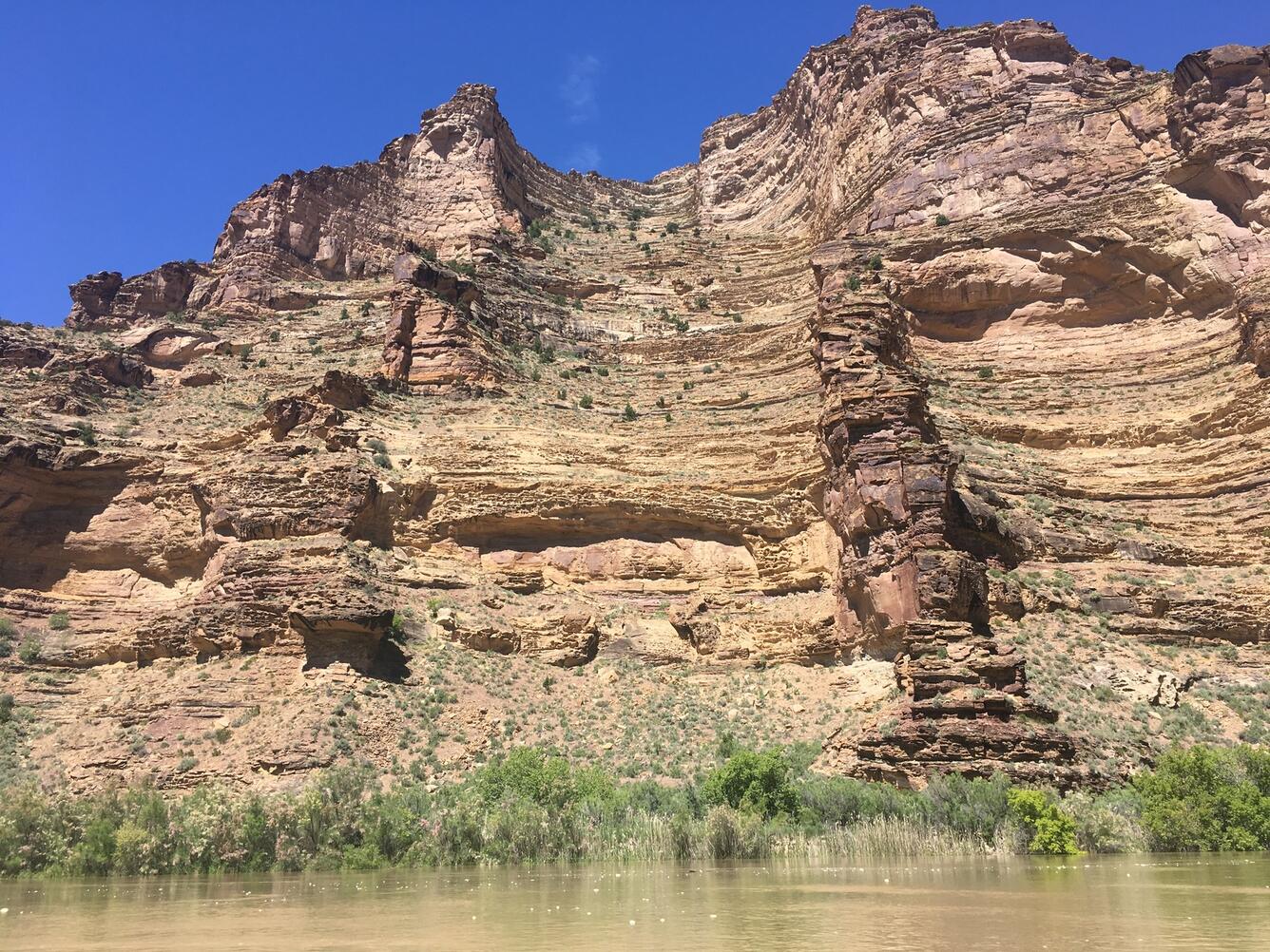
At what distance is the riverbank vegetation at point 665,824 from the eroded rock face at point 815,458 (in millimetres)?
2746

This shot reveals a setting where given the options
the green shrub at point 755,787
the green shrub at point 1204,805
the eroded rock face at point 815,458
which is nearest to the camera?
the green shrub at point 1204,805

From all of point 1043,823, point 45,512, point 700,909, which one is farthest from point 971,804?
point 45,512

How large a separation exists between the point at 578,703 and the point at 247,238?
191ft

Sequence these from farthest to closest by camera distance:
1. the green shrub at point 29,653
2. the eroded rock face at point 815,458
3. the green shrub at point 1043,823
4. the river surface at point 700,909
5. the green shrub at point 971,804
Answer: the green shrub at point 29,653 < the eroded rock face at point 815,458 < the green shrub at point 971,804 < the green shrub at point 1043,823 < the river surface at point 700,909

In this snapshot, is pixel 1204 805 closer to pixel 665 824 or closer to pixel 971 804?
pixel 971 804

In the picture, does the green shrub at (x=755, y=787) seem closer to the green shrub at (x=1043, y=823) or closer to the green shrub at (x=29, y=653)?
the green shrub at (x=1043, y=823)

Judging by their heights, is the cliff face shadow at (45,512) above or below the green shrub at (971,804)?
above

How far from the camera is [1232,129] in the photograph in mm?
45844

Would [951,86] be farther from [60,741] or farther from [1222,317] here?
[60,741]

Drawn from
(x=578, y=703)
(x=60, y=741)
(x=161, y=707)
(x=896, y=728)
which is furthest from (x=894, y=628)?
(x=60, y=741)

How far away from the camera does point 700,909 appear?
9797 millimetres

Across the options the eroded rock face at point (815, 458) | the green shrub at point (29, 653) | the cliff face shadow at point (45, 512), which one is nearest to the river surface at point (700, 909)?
the eroded rock face at point (815, 458)

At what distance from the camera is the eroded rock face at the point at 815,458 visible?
29.6 m

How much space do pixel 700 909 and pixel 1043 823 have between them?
11.3 m
